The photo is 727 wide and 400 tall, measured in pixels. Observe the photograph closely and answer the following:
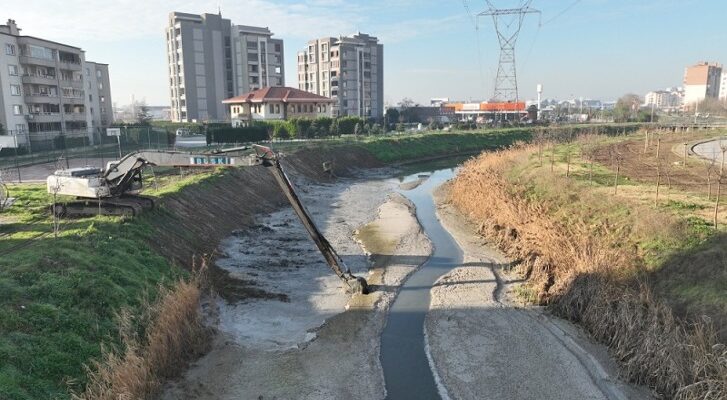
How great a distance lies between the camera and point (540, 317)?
54.5 feet

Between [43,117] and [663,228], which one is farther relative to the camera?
[43,117]

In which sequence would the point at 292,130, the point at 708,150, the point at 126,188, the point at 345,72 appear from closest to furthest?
the point at 126,188 → the point at 708,150 → the point at 292,130 → the point at 345,72

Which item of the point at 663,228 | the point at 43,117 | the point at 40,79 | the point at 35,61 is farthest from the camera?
the point at 43,117

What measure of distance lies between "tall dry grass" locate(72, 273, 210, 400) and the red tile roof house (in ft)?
205

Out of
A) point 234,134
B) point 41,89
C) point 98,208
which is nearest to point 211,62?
point 41,89

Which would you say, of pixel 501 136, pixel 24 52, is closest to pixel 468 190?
pixel 501 136

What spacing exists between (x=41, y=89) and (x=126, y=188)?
5686cm

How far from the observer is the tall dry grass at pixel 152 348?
1077 centimetres

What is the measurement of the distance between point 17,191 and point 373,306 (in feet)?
68.4

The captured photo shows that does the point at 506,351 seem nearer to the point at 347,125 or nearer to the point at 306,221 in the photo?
the point at 306,221

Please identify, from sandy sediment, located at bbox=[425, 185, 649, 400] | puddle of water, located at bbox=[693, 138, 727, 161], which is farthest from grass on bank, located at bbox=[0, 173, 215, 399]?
puddle of water, located at bbox=[693, 138, 727, 161]

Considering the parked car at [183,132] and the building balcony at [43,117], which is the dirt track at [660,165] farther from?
the building balcony at [43,117]

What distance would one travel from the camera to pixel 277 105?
3056 inches

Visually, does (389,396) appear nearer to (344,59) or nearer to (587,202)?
(587,202)
